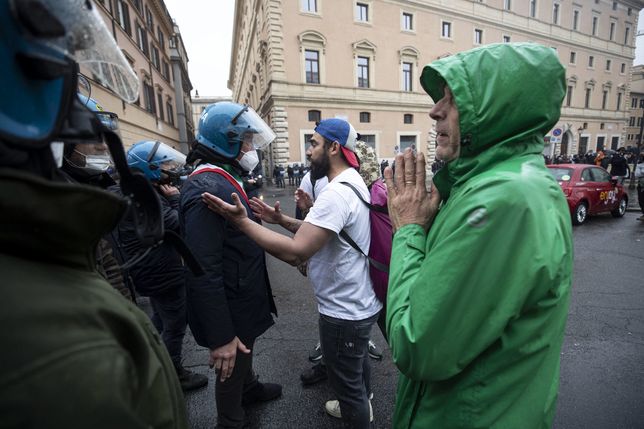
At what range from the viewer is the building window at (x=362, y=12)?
81.1 feet

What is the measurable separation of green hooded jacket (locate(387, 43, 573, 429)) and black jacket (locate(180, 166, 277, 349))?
1.10 m

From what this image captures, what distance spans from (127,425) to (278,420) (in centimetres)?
235

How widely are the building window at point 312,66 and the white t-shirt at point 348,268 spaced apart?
24.0 meters

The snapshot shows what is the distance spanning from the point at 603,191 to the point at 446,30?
2434 centimetres

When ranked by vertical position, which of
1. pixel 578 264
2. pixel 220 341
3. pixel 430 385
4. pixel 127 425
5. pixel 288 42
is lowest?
pixel 578 264

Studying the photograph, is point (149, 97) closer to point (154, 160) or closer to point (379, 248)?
point (154, 160)

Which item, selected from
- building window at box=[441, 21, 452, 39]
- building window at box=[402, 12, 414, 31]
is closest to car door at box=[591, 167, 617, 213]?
building window at box=[402, 12, 414, 31]

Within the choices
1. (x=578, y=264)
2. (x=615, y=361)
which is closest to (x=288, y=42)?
(x=578, y=264)

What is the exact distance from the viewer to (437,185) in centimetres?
130

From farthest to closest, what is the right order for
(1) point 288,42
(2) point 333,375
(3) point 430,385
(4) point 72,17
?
(1) point 288,42, (2) point 333,375, (3) point 430,385, (4) point 72,17

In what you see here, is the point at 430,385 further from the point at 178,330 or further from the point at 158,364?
the point at 178,330

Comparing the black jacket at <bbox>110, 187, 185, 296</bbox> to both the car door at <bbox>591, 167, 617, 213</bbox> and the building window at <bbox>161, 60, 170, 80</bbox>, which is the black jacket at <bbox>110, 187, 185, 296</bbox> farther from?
the building window at <bbox>161, 60, 170, 80</bbox>

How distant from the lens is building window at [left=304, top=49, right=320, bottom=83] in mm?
23770

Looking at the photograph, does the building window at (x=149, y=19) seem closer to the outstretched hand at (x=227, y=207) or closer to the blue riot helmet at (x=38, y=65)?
the outstretched hand at (x=227, y=207)
